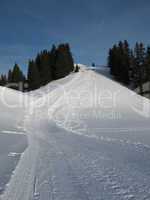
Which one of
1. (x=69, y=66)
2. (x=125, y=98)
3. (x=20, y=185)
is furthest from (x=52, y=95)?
(x=20, y=185)

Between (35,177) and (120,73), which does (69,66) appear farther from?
(35,177)

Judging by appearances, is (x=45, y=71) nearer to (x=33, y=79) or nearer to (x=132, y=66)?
(x=33, y=79)

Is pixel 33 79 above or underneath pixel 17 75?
underneath

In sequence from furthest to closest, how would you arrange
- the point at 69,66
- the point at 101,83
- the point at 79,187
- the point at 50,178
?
the point at 69,66
the point at 101,83
the point at 50,178
the point at 79,187

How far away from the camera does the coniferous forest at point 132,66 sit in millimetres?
49125

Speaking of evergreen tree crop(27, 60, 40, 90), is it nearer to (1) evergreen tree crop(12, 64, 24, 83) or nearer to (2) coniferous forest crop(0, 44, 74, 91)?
(2) coniferous forest crop(0, 44, 74, 91)

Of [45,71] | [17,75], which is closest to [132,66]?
[45,71]

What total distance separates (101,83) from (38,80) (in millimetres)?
19011

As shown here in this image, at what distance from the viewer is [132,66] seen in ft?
172

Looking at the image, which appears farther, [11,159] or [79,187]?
[11,159]

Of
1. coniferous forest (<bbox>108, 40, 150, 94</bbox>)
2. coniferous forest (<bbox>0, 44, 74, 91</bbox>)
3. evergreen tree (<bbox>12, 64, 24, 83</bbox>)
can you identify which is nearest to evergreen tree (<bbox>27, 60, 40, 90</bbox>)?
coniferous forest (<bbox>0, 44, 74, 91</bbox>)

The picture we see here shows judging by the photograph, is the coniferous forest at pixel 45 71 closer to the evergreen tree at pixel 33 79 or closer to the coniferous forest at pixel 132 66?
the evergreen tree at pixel 33 79

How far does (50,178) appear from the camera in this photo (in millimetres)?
5430

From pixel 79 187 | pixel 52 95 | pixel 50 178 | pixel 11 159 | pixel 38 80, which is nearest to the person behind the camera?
pixel 79 187
